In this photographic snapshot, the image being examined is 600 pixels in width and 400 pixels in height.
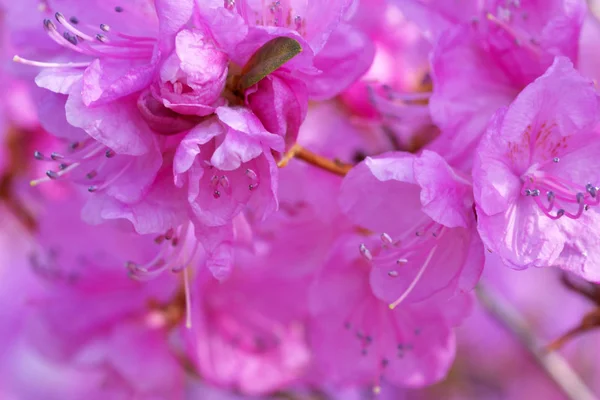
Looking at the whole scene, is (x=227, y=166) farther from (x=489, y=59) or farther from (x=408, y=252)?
(x=489, y=59)

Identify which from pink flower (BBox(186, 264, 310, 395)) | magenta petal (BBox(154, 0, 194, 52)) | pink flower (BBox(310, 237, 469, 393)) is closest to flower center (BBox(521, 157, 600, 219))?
pink flower (BBox(310, 237, 469, 393))

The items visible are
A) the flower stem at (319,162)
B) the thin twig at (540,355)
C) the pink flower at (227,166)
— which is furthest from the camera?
the thin twig at (540,355)

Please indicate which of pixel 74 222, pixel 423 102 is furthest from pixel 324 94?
pixel 74 222

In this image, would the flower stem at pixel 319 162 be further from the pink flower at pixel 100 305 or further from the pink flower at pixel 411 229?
the pink flower at pixel 100 305

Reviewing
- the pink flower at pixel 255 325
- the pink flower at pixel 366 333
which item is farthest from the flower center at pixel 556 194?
the pink flower at pixel 255 325

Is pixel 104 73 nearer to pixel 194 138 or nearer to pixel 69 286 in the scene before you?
pixel 194 138

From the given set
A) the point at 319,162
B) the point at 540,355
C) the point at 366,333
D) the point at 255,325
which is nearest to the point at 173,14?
the point at 319,162
